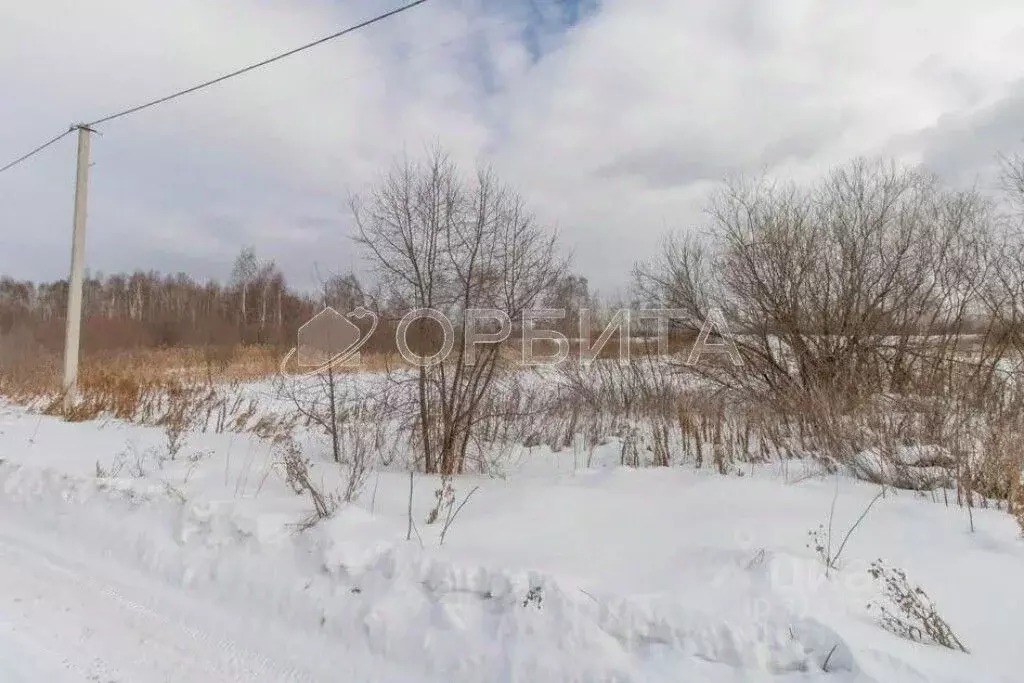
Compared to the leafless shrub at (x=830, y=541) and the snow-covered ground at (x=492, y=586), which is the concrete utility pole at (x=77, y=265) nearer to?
the snow-covered ground at (x=492, y=586)

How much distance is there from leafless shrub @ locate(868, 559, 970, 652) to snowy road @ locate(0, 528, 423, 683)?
2.43m

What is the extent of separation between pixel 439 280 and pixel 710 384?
7652 mm

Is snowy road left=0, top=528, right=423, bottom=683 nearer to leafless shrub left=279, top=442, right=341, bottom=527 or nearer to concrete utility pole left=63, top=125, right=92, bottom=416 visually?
leafless shrub left=279, top=442, right=341, bottom=527

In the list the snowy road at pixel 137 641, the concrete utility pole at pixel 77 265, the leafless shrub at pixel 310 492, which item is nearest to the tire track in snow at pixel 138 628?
the snowy road at pixel 137 641

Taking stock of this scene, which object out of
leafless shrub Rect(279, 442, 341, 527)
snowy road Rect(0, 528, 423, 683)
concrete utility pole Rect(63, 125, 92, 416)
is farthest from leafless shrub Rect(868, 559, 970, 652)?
concrete utility pole Rect(63, 125, 92, 416)

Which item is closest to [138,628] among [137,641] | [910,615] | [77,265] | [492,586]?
[137,641]

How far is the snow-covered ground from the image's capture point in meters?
2.59

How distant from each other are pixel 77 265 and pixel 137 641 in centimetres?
1031

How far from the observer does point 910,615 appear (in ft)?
8.96

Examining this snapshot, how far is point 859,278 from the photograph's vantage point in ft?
36.4

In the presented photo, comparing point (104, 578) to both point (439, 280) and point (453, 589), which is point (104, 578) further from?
point (439, 280)

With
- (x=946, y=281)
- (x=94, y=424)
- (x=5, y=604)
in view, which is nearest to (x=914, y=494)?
(x=5, y=604)

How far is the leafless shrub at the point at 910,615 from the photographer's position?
8.40 feet

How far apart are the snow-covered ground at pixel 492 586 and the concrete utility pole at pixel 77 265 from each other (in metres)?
6.41
